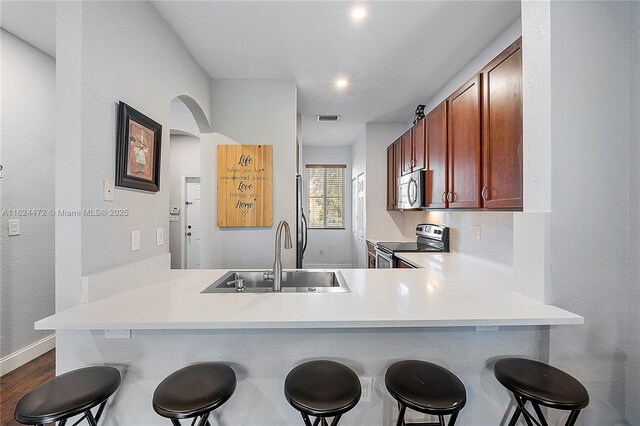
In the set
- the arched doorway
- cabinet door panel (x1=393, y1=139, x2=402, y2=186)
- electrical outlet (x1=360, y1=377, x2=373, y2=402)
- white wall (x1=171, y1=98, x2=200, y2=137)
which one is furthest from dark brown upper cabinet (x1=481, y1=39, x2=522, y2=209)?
the arched doorway

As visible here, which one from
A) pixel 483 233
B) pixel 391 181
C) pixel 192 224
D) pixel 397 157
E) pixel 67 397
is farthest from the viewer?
pixel 192 224

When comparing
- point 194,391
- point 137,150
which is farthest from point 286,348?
point 137,150

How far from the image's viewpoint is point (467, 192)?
6.40 ft

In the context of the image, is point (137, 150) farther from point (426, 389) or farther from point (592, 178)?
point (592, 178)

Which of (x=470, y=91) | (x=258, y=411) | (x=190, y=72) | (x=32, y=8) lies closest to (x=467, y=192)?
(x=470, y=91)

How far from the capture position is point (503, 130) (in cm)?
158

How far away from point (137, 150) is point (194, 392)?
1306mm

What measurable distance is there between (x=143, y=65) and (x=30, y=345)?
256 centimetres

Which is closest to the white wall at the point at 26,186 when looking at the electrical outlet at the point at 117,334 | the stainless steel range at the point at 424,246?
the electrical outlet at the point at 117,334

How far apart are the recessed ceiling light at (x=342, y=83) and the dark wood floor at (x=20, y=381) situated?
11.7ft

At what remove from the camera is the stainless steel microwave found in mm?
2705

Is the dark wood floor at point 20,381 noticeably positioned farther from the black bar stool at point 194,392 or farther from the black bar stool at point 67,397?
the black bar stool at point 194,392

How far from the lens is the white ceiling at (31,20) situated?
6.07 feet

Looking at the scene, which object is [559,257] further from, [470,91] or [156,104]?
[156,104]
